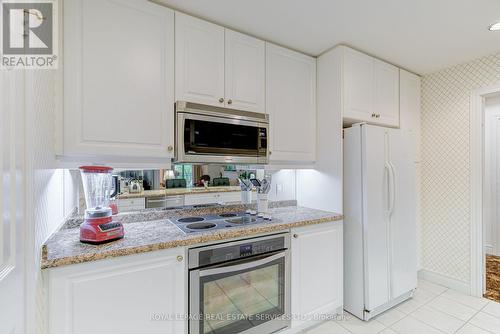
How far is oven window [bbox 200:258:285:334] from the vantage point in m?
1.45

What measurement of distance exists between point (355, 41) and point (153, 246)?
2.24m

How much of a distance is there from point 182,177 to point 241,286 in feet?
3.07

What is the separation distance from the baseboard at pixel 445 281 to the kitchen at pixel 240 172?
0.02m

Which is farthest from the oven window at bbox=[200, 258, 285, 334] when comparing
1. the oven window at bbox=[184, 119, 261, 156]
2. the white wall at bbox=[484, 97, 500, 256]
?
the white wall at bbox=[484, 97, 500, 256]

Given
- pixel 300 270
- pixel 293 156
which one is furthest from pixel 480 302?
pixel 293 156

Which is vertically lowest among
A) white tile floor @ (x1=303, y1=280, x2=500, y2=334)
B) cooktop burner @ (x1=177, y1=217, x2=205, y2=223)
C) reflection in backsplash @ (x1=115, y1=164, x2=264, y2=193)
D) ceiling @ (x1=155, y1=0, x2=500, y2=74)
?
white tile floor @ (x1=303, y1=280, x2=500, y2=334)

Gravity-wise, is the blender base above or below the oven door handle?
above

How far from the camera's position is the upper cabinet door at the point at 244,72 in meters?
1.85

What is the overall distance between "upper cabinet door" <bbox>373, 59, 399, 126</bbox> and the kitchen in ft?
0.07

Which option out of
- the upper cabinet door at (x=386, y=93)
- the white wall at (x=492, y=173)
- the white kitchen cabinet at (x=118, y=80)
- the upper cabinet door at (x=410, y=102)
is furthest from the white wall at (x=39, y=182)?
the white wall at (x=492, y=173)

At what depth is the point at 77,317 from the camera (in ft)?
3.67

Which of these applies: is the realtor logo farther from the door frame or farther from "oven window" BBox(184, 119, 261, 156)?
the door frame

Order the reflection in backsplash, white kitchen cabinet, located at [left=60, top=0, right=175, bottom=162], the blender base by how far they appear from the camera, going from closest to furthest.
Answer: the blender base < white kitchen cabinet, located at [left=60, top=0, right=175, bottom=162] < the reflection in backsplash

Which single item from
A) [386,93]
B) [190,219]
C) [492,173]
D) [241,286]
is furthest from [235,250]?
[492,173]
